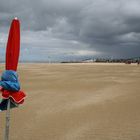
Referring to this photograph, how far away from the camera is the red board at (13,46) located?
441 cm

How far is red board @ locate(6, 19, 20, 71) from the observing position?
4410 mm

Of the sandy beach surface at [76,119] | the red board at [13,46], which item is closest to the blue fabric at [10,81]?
the red board at [13,46]

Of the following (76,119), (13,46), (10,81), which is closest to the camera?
(13,46)

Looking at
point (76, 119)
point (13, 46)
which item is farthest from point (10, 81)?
point (76, 119)

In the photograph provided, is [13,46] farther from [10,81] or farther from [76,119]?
[76,119]

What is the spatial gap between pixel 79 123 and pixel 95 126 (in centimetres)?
54

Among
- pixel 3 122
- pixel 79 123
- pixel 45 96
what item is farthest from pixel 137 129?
pixel 45 96

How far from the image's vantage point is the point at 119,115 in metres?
9.50

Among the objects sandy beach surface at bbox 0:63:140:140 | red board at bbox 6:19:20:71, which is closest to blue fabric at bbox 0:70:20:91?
red board at bbox 6:19:20:71

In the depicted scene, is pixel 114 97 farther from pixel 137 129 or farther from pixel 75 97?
pixel 137 129

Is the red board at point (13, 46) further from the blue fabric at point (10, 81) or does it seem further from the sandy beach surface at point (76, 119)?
the sandy beach surface at point (76, 119)

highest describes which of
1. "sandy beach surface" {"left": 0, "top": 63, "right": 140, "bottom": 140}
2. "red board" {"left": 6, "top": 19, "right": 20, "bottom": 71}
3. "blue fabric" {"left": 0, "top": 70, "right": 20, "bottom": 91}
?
"red board" {"left": 6, "top": 19, "right": 20, "bottom": 71}

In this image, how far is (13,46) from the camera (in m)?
4.43

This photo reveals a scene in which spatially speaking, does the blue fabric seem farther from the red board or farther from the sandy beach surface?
the sandy beach surface
